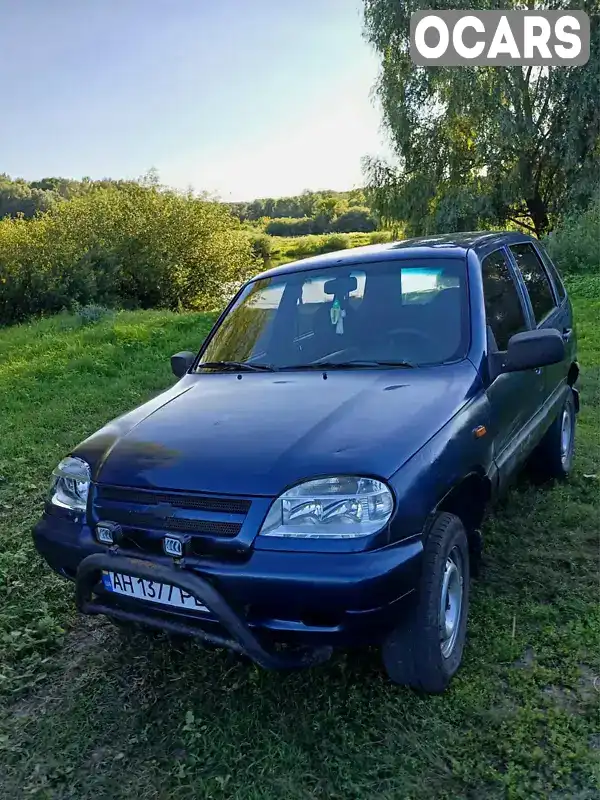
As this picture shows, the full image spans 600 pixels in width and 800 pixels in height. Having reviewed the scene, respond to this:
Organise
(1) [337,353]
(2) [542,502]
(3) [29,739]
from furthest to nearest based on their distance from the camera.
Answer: (2) [542,502]
(1) [337,353]
(3) [29,739]

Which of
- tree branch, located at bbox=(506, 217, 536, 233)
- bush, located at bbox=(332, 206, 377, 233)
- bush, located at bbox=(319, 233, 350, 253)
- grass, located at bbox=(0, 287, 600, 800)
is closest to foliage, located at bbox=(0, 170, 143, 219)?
tree branch, located at bbox=(506, 217, 536, 233)

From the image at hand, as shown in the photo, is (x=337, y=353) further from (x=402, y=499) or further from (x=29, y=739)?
(x=29, y=739)

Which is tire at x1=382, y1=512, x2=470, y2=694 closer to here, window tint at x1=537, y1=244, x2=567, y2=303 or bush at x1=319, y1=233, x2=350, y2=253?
window tint at x1=537, y1=244, x2=567, y2=303

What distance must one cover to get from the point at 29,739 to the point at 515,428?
263 cm

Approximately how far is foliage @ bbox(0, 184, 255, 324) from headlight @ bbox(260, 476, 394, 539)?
14798 millimetres

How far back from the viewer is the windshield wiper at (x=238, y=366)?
346 centimetres

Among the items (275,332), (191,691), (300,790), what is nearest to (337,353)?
(275,332)

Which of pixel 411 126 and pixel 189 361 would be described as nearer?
pixel 189 361

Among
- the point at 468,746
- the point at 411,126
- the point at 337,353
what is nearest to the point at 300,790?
the point at 468,746

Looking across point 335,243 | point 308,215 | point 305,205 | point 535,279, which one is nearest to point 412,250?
point 535,279

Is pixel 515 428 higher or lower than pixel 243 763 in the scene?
higher

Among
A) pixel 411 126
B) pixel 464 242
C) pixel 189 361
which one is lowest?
pixel 189 361

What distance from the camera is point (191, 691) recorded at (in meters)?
2.75

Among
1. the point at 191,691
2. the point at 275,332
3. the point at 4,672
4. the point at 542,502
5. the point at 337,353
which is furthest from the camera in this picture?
the point at 542,502
